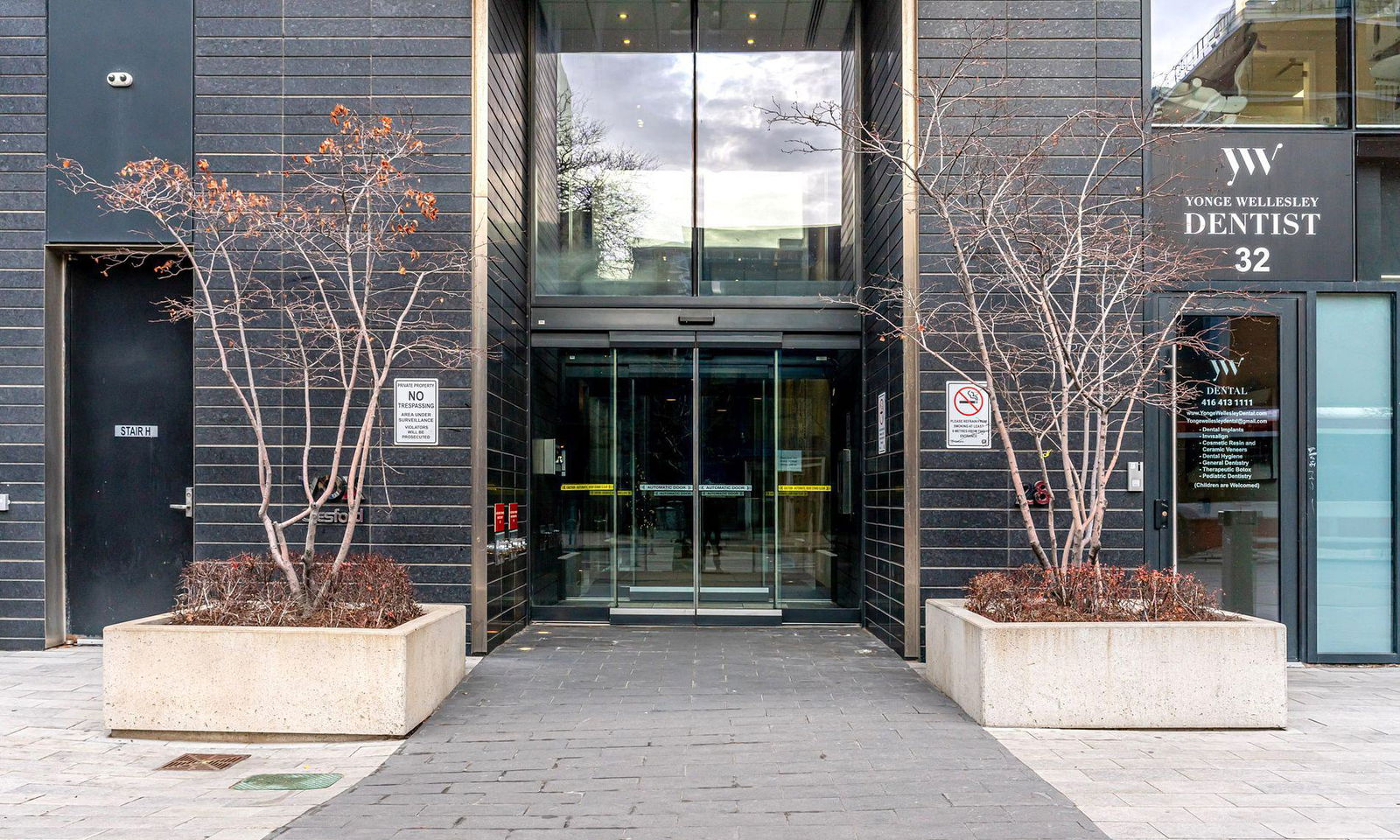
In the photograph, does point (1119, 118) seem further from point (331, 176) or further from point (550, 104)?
point (331, 176)

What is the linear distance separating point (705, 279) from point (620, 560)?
3158mm

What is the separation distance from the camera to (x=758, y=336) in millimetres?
9773

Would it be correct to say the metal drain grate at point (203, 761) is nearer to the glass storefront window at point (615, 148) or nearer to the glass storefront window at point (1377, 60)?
the glass storefront window at point (615, 148)

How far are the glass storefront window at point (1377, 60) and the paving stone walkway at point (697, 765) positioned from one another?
6.49 metres

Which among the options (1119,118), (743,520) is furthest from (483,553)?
(1119,118)

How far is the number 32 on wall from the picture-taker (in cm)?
802

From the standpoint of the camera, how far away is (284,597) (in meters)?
6.22

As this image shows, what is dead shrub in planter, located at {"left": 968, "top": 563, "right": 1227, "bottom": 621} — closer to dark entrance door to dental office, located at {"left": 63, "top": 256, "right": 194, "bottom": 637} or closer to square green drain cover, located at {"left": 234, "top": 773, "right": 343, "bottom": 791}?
square green drain cover, located at {"left": 234, "top": 773, "right": 343, "bottom": 791}

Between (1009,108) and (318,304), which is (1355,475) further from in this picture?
Answer: (318,304)

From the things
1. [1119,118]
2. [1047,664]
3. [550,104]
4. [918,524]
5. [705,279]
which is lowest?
[1047,664]

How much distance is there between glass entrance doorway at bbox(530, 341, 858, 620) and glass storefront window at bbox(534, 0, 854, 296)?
2.88 feet

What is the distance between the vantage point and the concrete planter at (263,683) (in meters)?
5.61

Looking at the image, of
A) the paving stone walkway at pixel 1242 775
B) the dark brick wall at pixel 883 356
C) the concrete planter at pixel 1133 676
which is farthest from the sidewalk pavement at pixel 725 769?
the dark brick wall at pixel 883 356

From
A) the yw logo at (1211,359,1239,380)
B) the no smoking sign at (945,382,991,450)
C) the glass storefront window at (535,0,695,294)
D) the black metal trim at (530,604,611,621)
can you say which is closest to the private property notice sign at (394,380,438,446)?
the glass storefront window at (535,0,695,294)
